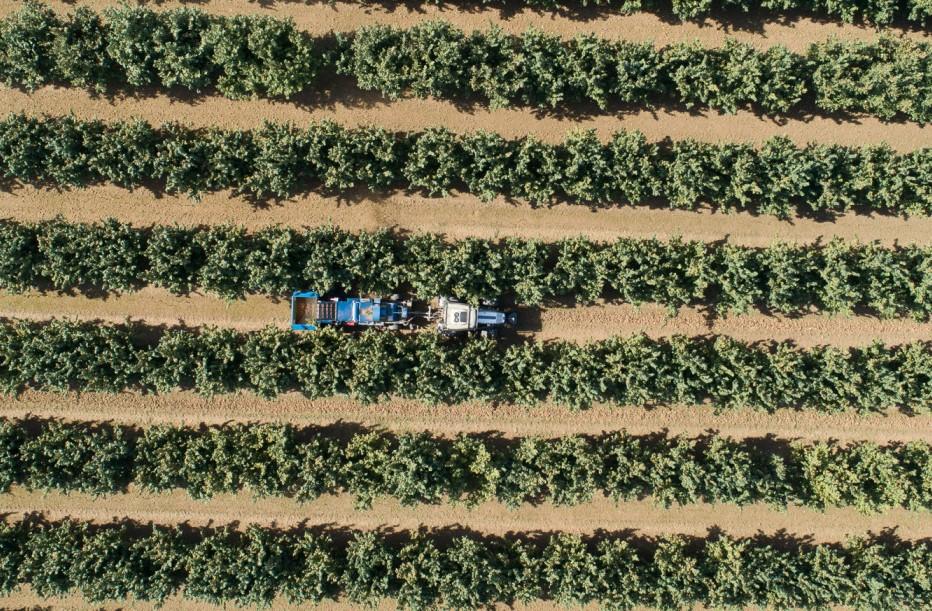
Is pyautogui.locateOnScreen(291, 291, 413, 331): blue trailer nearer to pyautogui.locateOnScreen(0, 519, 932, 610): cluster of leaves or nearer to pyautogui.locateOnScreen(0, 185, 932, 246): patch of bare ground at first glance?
pyautogui.locateOnScreen(0, 185, 932, 246): patch of bare ground

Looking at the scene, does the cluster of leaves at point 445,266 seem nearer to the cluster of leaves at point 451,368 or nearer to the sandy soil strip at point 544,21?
the cluster of leaves at point 451,368

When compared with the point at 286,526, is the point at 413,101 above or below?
above

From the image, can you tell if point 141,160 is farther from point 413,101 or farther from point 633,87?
point 633,87

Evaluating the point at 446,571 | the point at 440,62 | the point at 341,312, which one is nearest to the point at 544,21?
the point at 440,62

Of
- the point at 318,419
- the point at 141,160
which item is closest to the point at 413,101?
the point at 141,160

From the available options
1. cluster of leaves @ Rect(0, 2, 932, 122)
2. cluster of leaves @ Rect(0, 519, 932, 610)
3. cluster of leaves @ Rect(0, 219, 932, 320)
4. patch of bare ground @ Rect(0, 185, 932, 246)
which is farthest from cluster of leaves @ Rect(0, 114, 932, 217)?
cluster of leaves @ Rect(0, 519, 932, 610)

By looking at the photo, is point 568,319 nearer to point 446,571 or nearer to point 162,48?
point 446,571

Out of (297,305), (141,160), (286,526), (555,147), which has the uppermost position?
(555,147)
